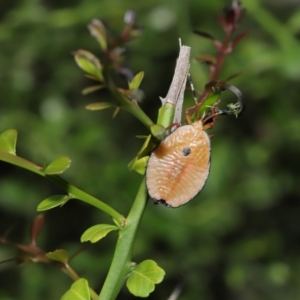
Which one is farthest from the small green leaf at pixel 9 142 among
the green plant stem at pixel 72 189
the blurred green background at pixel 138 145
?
the blurred green background at pixel 138 145

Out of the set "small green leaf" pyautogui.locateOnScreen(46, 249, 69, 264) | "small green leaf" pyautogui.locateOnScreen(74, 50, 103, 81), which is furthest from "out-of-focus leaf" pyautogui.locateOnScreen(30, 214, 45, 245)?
"small green leaf" pyautogui.locateOnScreen(74, 50, 103, 81)

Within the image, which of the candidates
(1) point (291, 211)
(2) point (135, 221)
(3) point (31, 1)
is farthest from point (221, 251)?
(2) point (135, 221)

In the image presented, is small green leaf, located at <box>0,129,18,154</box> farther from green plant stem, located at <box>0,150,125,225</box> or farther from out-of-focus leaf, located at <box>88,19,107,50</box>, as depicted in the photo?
out-of-focus leaf, located at <box>88,19,107,50</box>

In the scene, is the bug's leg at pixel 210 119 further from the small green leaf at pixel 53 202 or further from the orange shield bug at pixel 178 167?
the small green leaf at pixel 53 202

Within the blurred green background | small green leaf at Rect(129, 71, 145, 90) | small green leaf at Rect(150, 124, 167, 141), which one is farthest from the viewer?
the blurred green background

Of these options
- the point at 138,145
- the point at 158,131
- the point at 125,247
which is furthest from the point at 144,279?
the point at 138,145

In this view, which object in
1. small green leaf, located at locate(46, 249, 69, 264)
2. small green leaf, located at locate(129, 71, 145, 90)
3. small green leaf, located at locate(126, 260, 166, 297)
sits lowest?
small green leaf, located at locate(46, 249, 69, 264)
